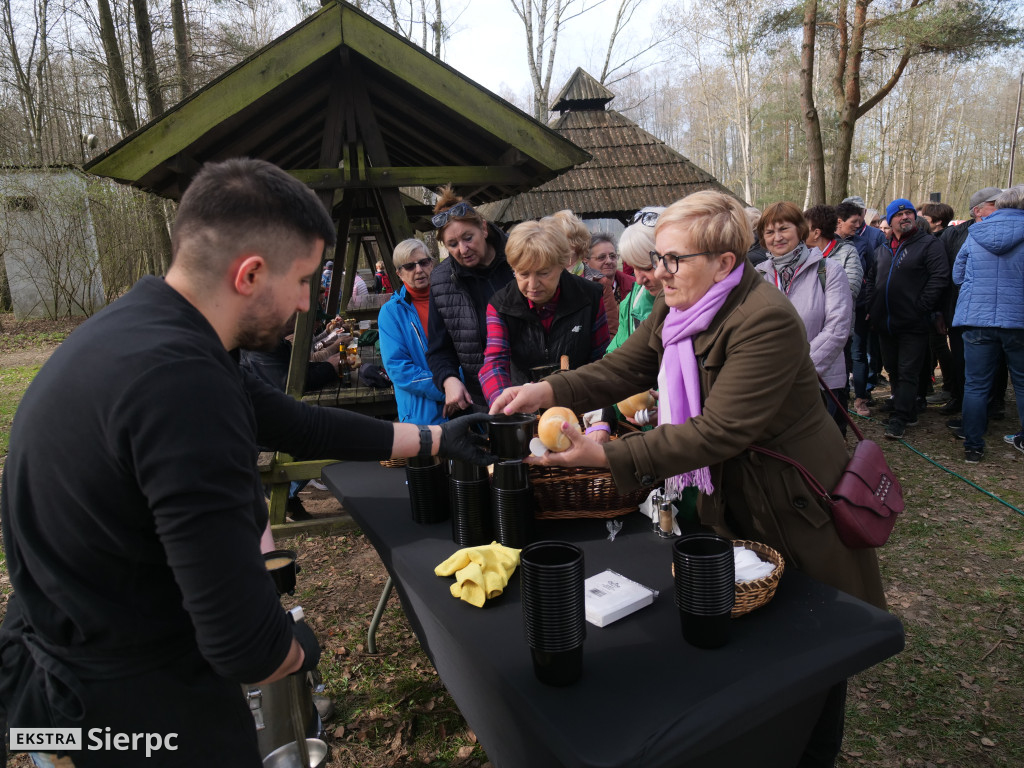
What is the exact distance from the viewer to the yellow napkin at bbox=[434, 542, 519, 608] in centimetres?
158

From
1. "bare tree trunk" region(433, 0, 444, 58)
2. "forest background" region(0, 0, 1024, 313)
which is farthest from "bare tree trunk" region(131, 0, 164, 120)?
"bare tree trunk" region(433, 0, 444, 58)

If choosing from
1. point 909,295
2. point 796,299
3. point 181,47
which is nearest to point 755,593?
point 796,299

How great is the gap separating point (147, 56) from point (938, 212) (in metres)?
13.5

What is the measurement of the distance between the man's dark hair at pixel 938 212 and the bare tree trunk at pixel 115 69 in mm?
13090

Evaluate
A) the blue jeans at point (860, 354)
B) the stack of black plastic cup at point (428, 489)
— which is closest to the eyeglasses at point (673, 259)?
the stack of black plastic cup at point (428, 489)

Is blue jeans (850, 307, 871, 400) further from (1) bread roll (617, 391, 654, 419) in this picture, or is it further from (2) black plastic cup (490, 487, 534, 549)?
(2) black plastic cup (490, 487, 534, 549)

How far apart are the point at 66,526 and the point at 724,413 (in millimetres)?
1500

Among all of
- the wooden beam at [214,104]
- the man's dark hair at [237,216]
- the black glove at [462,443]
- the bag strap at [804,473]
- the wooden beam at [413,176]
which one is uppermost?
the wooden beam at [214,104]

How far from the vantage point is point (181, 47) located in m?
13.5

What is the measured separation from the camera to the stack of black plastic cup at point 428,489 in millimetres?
2105

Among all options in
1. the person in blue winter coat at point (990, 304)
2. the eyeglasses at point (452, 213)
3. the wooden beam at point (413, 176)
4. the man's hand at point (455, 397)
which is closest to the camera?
the man's hand at point (455, 397)

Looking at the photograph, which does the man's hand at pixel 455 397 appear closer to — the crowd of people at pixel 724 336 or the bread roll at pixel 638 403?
the crowd of people at pixel 724 336

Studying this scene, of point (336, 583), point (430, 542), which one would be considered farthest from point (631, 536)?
point (336, 583)

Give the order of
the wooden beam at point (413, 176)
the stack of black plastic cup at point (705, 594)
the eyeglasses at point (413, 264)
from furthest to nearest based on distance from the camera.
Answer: the wooden beam at point (413, 176)
the eyeglasses at point (413, 264)
the stack of black plastic cup at point (705, 594)
